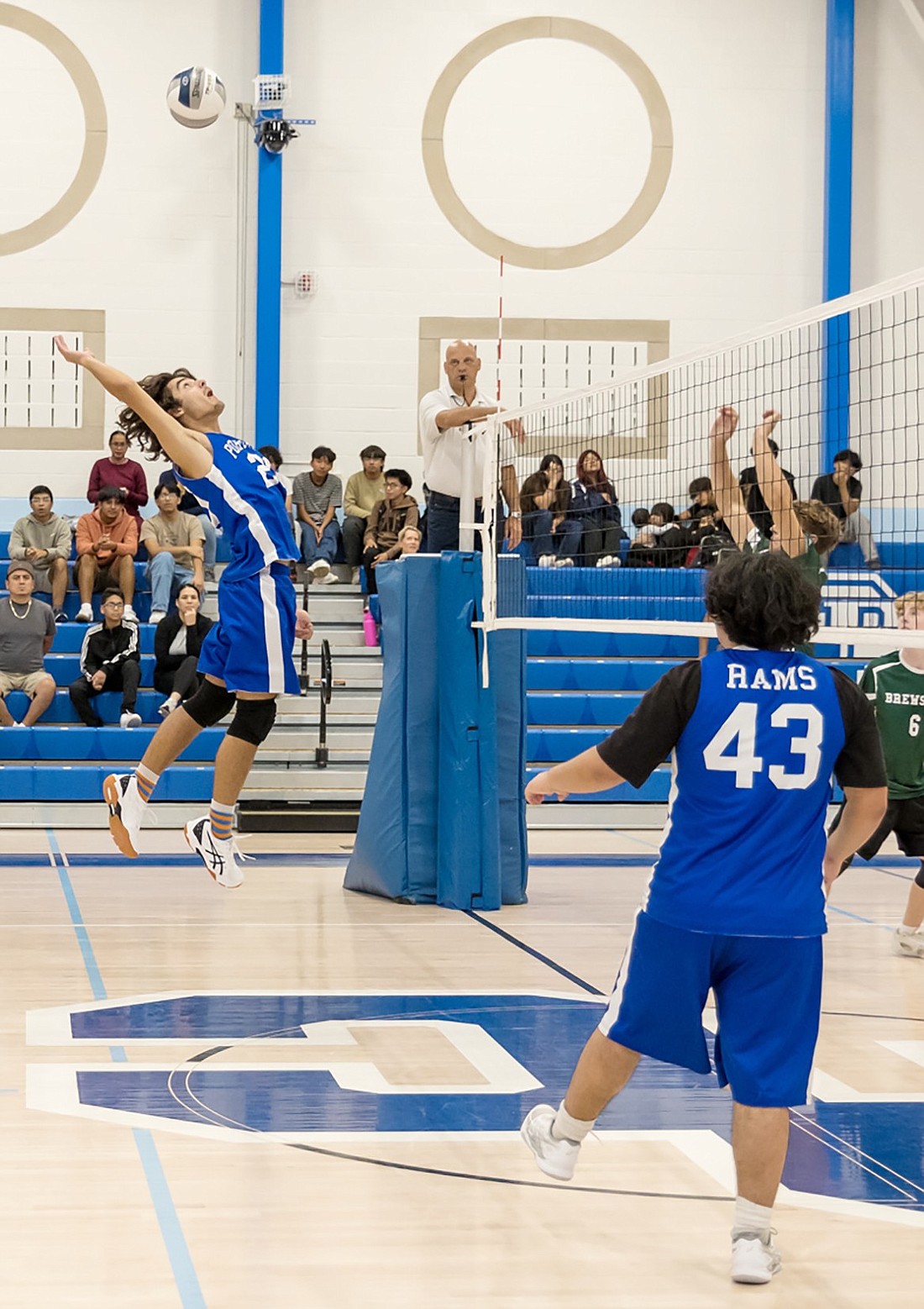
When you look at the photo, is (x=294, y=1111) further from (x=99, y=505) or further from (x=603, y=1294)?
(x=99, y=505)

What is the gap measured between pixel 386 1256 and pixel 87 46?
14.4m

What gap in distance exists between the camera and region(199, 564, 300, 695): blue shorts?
5.93 meters

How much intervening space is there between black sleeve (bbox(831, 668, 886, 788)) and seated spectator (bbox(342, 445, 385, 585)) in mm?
11356

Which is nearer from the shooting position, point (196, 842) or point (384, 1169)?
point (384, 1169)

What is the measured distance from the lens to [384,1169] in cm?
357

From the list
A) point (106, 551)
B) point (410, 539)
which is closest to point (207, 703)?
point (106, 551)

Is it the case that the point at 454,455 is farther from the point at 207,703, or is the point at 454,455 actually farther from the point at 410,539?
the point at 410,539

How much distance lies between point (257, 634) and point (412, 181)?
10707 mm

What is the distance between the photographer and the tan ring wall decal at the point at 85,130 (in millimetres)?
15055

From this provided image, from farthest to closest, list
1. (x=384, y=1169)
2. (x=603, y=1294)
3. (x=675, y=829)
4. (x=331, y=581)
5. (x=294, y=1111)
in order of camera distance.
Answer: (x=331, y=581)
(x=294, y=1111)
(x=384, y=1169)
(x=675, y=829)
(x=603, y=1294)

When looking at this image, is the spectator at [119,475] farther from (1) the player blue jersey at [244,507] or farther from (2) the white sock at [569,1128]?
(2) the white sock at [569,1128]


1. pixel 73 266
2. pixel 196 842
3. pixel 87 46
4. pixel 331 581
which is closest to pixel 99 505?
pixel 331 581

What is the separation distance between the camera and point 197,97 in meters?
12.8

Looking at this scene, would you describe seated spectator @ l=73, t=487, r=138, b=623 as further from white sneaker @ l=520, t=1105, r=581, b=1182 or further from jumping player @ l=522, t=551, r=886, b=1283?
jumping player @ l=522, t=551, r=886, b=1283
